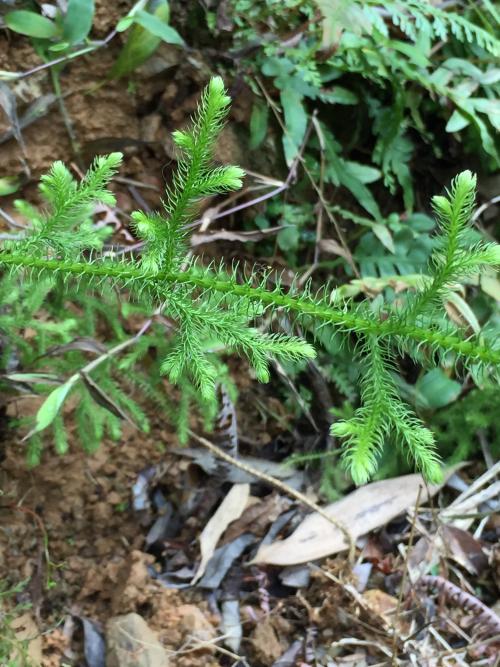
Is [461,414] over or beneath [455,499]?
over

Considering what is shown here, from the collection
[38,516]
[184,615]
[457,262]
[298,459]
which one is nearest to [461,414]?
[298,459]

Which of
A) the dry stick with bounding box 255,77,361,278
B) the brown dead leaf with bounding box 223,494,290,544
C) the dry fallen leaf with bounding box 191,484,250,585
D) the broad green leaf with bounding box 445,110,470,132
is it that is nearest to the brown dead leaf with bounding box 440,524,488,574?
the brown dead leaf with bounding box 223,494,290,544

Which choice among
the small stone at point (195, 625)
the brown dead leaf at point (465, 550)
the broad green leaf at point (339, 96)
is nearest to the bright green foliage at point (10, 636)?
the small stone at point (195, 625)

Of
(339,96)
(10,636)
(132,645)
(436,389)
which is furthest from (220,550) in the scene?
(339,96)

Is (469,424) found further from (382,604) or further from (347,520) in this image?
(382,604)

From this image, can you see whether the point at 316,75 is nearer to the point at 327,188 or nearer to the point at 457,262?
the point at 327,188

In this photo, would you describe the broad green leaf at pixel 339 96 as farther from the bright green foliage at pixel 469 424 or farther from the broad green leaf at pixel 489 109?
the bright green foliage at pixel 469 424
